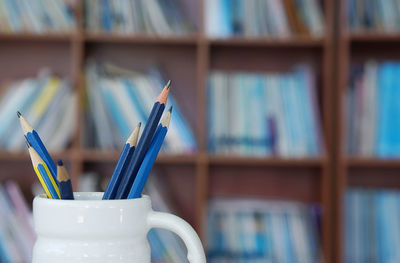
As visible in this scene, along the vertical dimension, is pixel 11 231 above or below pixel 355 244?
above

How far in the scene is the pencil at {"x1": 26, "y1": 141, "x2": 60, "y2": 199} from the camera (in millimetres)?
500

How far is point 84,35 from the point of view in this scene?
7.32 feet

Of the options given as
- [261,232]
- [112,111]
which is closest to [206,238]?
[261,232]

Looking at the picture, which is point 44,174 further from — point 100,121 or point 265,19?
point 265,19

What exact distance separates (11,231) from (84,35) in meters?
0.83

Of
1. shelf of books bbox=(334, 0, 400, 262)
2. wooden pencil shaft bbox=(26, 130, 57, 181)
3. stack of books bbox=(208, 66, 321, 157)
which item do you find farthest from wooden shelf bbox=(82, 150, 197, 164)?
wooden pencil shaft bbox=(26, 130, 57, 181)

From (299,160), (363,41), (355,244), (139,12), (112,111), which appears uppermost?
(139,12)

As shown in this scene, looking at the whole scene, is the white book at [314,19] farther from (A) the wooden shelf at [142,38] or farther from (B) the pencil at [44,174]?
(B) the pencil at [44,174]

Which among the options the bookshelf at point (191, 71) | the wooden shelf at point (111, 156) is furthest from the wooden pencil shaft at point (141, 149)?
the bookshelf at point (191, 71)

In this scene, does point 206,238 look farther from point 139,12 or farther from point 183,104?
point 139,12

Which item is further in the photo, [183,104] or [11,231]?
[183,104]

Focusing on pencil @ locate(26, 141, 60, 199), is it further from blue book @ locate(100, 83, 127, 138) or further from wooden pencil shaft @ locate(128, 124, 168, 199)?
blue book @ locate(100, 83, 127, 138)

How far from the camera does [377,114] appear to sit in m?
2.17

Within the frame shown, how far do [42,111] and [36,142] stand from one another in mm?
1773
